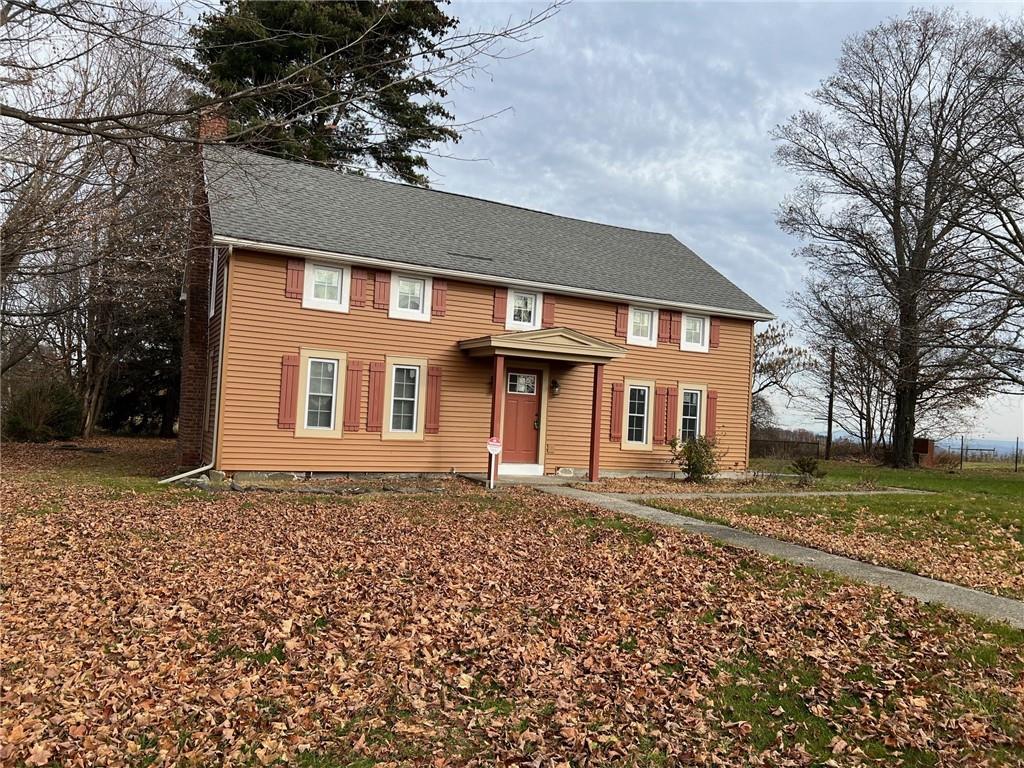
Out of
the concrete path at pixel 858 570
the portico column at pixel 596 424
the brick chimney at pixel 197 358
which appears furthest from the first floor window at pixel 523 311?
the brick chimney at pixel 197 358

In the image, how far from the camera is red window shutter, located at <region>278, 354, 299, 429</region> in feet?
43.4

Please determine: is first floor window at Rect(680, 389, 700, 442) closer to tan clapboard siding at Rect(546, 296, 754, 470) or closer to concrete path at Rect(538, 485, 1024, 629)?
tan clapboard siding at Rect(546, 296, 754, 470)

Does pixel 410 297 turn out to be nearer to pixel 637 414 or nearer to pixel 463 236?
pixel 463 236

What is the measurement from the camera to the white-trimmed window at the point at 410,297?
46.8 feet

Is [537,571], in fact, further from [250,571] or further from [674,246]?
[674,246]

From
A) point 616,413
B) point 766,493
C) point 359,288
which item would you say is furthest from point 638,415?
point 359,288

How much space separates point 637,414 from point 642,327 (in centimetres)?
214

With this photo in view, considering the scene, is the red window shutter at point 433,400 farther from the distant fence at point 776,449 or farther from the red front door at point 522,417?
the distant fence at point 776,449

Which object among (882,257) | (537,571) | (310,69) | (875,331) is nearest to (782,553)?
(537,571)

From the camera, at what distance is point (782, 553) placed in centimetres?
787

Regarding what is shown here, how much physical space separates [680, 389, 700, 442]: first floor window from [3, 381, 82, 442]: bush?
19.1 metres

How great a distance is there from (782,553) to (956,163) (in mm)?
15237

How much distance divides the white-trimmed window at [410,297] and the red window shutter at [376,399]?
1170mm

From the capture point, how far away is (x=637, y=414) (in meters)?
16.8
